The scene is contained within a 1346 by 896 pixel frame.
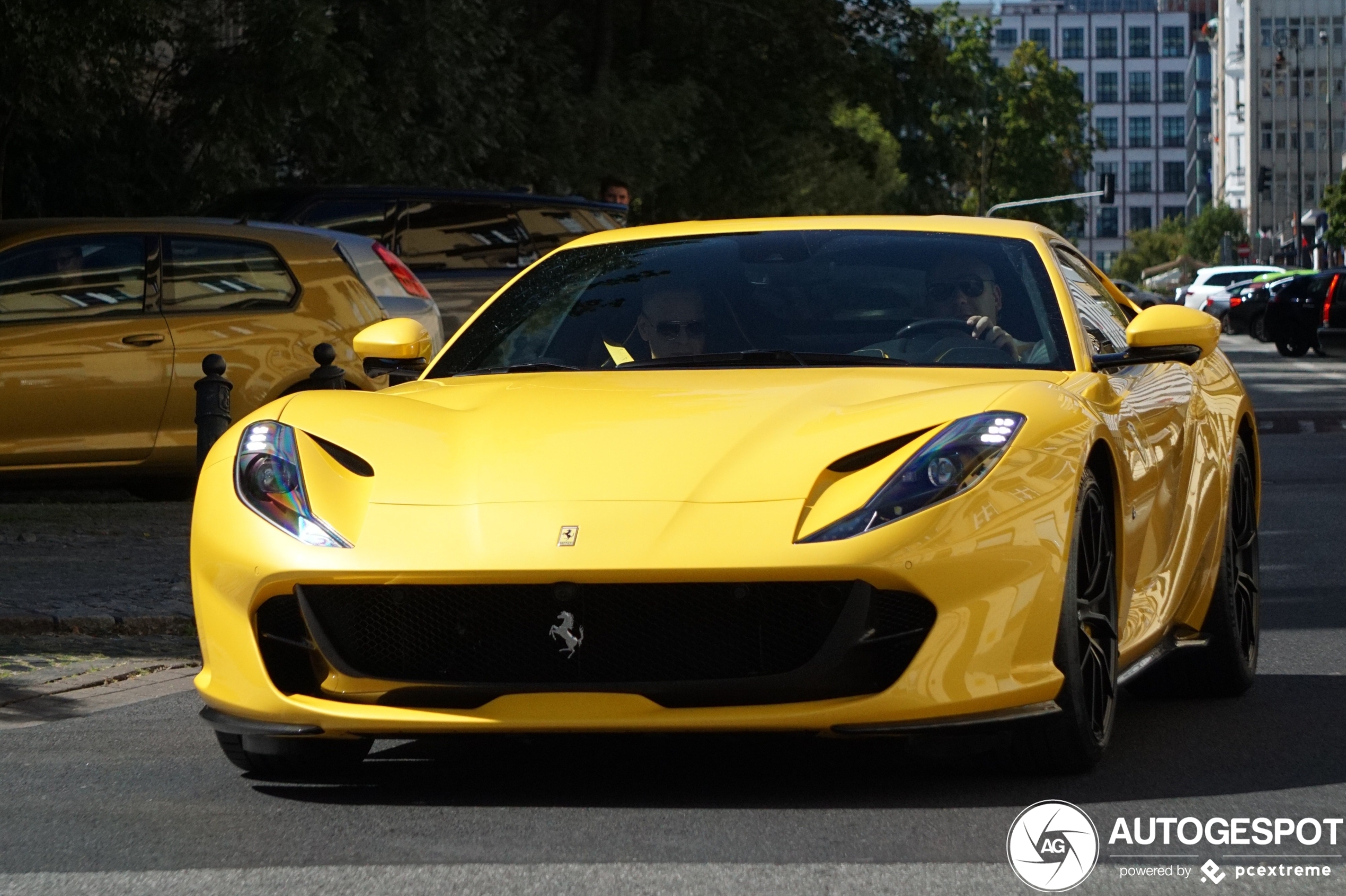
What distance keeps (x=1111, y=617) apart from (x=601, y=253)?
2.00 metres

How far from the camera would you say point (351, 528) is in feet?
15.7

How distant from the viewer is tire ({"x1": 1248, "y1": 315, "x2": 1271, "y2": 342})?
156 ft

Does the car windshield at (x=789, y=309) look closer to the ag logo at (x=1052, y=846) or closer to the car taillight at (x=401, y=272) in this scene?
the ag logo at (x=1052, y=846)

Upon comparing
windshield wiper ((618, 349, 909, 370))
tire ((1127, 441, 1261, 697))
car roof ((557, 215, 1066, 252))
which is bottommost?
tire ((1127, 441, 1261, 697))

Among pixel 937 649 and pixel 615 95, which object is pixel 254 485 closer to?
pixel 937 649

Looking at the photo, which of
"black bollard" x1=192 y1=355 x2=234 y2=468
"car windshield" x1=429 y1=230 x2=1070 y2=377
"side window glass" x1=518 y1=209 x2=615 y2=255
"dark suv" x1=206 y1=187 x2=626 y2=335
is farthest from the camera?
"side window glass" x1=518 y1=209 x2=615 y2=255

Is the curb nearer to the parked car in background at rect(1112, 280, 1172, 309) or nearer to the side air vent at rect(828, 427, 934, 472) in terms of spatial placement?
the side air vent at rect(828, 427, 934, 472)

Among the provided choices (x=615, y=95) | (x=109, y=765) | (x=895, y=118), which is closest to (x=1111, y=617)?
(x=109, y=765)

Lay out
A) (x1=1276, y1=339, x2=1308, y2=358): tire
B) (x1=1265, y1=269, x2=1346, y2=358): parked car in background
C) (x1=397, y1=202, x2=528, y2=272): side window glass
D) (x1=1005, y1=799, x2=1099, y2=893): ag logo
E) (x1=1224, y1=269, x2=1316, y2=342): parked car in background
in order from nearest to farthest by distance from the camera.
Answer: (x1=1005, y1=799, x2=1099, y2=893): ag logo → (x1=397, y1=202, x2=528, y2=272): side window glass → (x1=1265, y1=269, x2=1346, y2=358): parked car in background → (x1=1276, y1=339, x2=1308, y2=358): tire → (x1=1224, y1=269, x2=1316, y2=342): parked car in background

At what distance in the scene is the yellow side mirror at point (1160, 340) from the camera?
5742 mm

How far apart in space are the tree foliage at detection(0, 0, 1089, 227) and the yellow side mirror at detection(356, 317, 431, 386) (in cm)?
1074

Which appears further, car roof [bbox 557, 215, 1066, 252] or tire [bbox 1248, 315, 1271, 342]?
tire [bbox 1248, 315, 1271, 342]

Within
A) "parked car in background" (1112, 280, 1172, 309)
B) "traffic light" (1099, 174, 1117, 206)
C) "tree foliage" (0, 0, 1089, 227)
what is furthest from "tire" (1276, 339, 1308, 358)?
"traffic light" (1099, 174, 1117, 206)

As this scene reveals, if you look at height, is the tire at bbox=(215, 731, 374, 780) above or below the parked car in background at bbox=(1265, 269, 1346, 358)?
above
